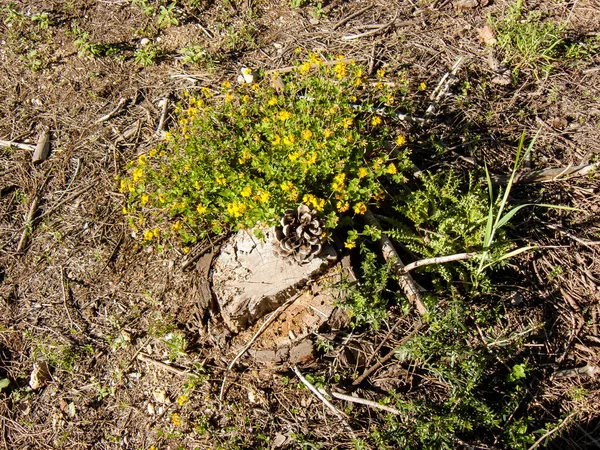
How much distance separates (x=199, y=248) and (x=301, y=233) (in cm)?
96

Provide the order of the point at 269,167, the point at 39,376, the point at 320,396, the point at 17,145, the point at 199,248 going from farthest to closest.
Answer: the point at 17,145, the point at 199,248, the point at 39,376, the point at 269,167, the point at 320,396

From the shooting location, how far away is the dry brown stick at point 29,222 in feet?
Answer: 12.8

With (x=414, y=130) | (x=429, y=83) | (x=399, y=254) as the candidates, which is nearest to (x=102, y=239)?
(x=399, y=254)

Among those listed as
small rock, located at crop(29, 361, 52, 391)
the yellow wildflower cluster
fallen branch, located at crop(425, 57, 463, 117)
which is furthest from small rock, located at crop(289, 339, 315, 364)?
fallen branch, located at crop(425, 57, 463, 117)

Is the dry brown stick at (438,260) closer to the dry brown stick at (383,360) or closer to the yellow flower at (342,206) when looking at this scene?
the dry brown stick at (383,360)

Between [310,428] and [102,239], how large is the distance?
2.19 meters

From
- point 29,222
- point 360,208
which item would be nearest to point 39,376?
point 29,222

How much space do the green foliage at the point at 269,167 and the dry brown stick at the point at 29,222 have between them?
934 mm

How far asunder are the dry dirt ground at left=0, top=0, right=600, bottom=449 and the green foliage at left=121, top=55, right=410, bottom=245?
404 millimetres

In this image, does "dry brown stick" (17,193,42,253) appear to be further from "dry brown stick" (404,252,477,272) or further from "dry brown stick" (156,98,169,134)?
"dry brown stick" (404,252,477,272)

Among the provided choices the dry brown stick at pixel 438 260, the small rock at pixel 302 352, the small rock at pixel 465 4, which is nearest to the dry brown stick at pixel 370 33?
the small rock at pixel 465 4

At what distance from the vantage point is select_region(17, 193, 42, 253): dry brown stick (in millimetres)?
3898

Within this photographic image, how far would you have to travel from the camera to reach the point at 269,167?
310 centimetres

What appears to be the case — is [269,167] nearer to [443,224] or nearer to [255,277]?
[255,277]
